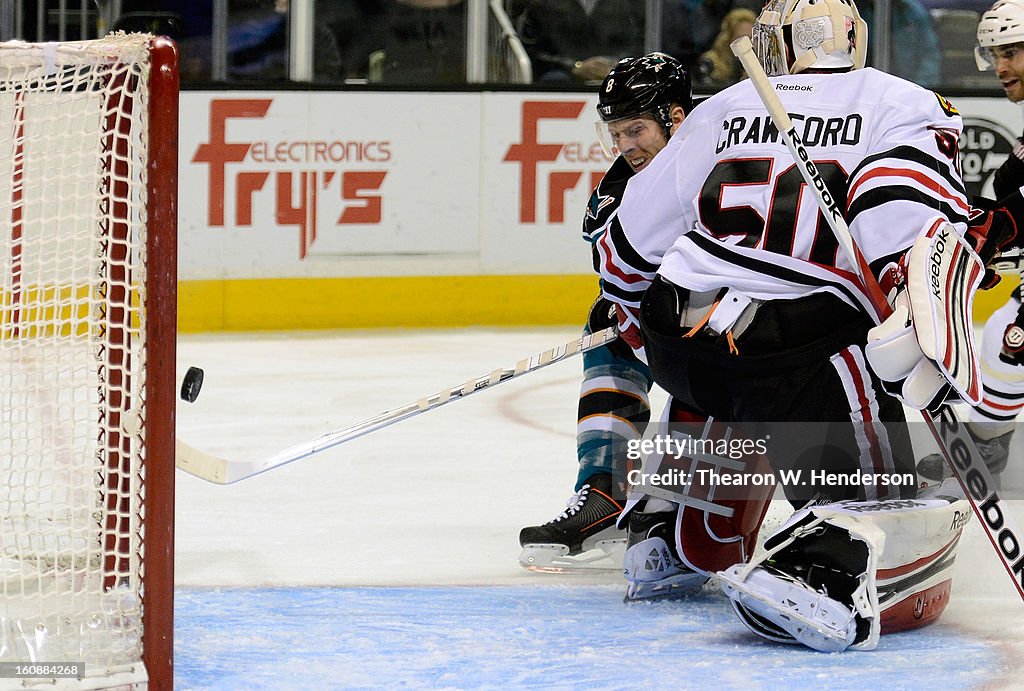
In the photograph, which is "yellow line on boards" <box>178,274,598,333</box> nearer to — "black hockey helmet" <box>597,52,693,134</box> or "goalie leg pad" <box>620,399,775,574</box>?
"black hockey helmet" <box>597,52,693,134</box>

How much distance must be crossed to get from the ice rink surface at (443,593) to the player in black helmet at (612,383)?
9cm

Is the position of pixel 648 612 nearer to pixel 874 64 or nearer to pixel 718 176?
pixel 718 176

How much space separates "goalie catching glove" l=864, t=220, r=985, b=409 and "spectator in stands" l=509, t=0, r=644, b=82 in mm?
3830

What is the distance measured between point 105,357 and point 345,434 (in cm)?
42

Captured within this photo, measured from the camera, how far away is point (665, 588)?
2.55 metres

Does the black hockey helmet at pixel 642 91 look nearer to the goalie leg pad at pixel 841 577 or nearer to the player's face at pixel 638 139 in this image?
the player's face at pixel 638 139

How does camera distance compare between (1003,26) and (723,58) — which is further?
(723,58)

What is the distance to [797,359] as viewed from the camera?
2299mm

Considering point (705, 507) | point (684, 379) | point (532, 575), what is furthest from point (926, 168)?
point (532, 575)

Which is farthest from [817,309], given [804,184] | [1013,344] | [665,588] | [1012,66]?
[1012,66]

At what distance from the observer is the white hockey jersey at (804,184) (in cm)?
224

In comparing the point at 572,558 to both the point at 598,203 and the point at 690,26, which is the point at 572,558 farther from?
the point at 690,26

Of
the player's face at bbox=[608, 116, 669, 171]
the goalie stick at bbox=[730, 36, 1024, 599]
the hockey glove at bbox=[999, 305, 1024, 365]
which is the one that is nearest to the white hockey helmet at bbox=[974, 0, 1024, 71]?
the hockey glove at bbox=[999, 305, 1024, 365]

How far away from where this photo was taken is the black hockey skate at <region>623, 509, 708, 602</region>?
2.53 m
